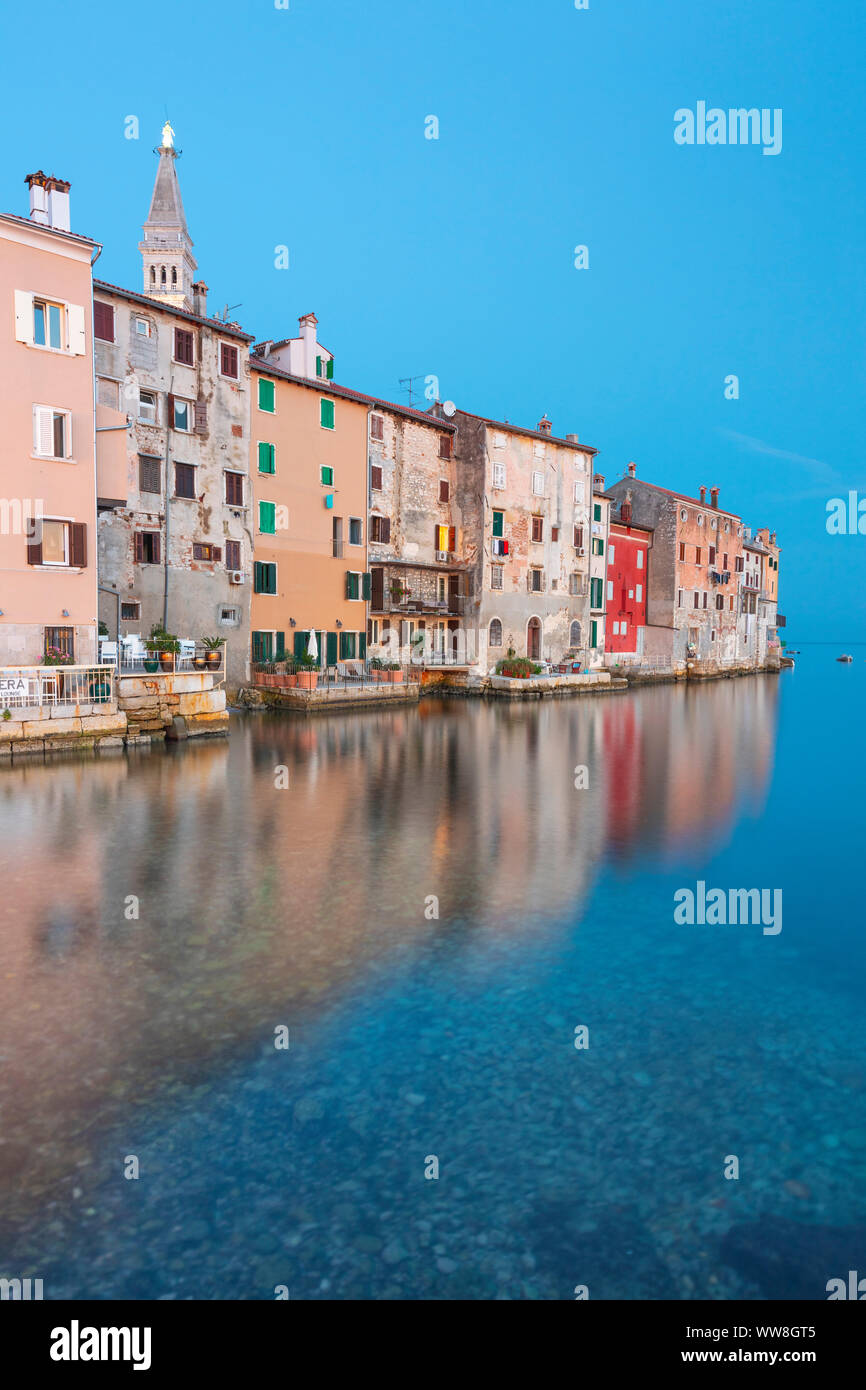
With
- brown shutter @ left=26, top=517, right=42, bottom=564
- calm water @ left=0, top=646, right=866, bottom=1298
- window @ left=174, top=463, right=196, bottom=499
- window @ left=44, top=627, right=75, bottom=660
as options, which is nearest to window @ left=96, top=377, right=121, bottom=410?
window @ left=174, top=463, right=196, bottom=499

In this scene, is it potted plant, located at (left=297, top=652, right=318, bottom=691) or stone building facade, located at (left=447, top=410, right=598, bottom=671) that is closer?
potted plant, located at (left=297, top=652, right=318, bottom=691)

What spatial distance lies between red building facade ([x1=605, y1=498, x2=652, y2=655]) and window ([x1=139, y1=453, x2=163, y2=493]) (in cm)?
3128

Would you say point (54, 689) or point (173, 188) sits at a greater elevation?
point (173, 188)

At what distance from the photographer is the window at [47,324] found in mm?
20703

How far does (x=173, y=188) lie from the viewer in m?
46.2

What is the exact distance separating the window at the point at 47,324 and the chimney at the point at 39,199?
215 cm

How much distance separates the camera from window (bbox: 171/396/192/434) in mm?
27906

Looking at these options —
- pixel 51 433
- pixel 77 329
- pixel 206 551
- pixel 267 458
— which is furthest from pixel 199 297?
pixel 51 433

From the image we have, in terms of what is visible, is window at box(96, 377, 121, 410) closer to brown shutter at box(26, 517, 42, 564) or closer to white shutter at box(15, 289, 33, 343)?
white shutter at box(15, 289, 33, 343)

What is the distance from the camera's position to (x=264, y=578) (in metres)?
31.5
